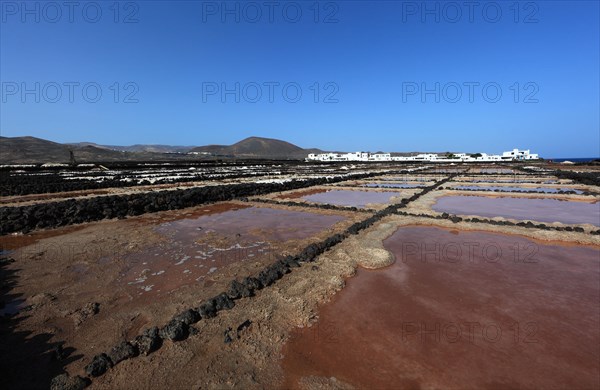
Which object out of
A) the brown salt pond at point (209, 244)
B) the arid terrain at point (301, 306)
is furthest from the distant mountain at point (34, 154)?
the arid terrain at point (301, 306)

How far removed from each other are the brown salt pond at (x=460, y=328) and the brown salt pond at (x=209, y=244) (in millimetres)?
3389

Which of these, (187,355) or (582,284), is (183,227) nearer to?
(187,355)

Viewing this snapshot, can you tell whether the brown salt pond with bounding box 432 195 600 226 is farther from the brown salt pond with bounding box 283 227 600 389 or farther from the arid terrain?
the brown salt pond with bounding box 283 227 600 389

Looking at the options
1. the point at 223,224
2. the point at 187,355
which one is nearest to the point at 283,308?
the point at 187,355

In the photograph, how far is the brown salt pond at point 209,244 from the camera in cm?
681

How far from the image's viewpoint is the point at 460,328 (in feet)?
15.6

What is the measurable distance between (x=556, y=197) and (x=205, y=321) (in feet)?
76.8

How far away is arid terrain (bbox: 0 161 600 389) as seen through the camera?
3.81 m

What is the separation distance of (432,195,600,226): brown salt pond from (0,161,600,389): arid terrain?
2821mm

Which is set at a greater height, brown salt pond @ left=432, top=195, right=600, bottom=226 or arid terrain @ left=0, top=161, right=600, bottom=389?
brown salt pond @ left=432, top=195, right=600, bottom=226

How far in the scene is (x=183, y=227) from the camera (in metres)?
11.7

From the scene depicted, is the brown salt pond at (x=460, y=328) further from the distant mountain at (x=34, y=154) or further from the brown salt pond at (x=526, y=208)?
the distant mountain at (x=34, y=154)

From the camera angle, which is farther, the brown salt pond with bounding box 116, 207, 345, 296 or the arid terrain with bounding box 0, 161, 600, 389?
the brown salt pond with bounding box 116, 207, 345, 296

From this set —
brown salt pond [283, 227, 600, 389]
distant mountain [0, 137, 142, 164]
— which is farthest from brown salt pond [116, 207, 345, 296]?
distant mountain [0, 137, 142, 164]
